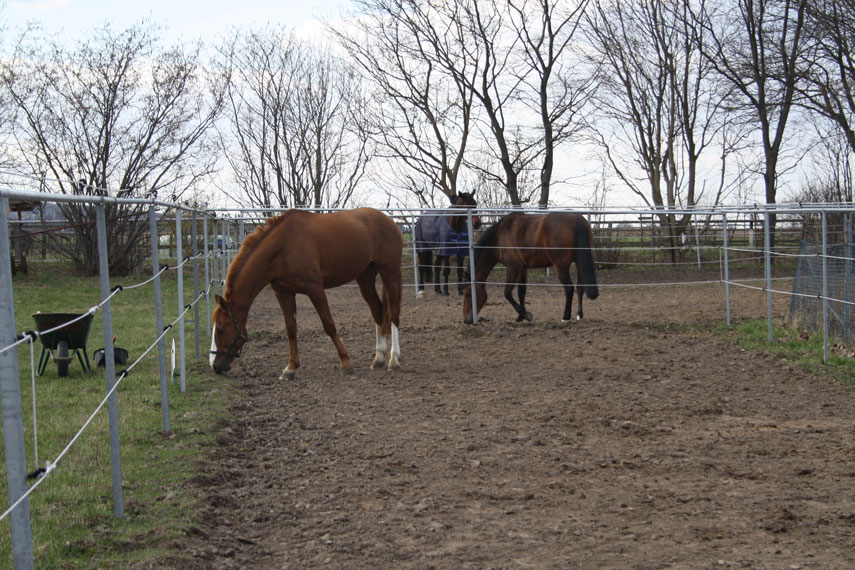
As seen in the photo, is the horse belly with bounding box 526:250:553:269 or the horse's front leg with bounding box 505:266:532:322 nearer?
the horse's front leg with bounding box 505:266:532:322

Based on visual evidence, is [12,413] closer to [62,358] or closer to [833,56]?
[62,358]

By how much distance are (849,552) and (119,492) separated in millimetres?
2967

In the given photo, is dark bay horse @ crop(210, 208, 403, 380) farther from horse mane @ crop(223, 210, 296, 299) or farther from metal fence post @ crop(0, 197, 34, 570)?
metal fence post @ crop(0, 197, 34, 570)

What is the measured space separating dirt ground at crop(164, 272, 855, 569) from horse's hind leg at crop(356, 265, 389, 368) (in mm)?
221

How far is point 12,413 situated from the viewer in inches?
92.0

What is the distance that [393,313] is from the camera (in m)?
7.86

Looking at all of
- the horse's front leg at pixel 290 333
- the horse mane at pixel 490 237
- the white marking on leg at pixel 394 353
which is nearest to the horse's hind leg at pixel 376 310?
the white marking on leg at pixel 394 353

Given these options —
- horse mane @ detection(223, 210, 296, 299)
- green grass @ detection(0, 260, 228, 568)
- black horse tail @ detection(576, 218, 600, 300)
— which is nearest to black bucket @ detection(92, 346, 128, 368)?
green grass @ detection(0, 260, 228, 568)

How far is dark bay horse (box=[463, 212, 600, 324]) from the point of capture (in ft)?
33.9

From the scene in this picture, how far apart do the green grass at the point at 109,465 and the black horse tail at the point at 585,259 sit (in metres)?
4.75

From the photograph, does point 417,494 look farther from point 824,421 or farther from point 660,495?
point 824,421

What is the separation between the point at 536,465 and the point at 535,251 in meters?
6.65

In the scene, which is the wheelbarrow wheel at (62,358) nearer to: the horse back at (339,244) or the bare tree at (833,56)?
the horse back at (339,244)

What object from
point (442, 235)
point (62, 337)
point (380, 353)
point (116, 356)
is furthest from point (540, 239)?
point (62, 337)
